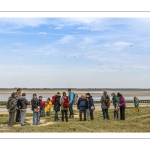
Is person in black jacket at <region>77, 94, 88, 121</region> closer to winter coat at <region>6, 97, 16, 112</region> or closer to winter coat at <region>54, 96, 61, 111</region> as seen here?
winter coat at <region>54, 96, 61, 111</region>

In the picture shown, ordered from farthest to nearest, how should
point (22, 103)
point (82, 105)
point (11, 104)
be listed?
1. point (82, 105)
2. point (22, 103)
3. point (11, 104)

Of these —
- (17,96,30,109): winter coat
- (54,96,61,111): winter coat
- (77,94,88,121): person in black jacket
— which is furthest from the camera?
(77,94,88,121): person in black jacket

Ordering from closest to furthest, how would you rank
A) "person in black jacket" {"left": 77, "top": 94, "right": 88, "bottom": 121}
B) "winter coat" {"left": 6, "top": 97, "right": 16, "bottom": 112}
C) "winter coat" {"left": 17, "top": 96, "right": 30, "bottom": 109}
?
"winter coat" {"left": 6, "top": 97, "right": 16, "bottom": 112} → "winter coat" {"left": 17, "top": 96, "right": 30, "bottom": 109} → "person in black jacket" {"left": 77, "top": 94, "right": 88, "bottom": 121}

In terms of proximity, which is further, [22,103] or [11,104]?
[22,103]

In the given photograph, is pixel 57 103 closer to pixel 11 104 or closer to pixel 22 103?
pixel 22 103

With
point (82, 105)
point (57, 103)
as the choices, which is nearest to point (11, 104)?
point (57, 103)

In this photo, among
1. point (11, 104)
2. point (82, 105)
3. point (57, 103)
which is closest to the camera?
point (11, 104)

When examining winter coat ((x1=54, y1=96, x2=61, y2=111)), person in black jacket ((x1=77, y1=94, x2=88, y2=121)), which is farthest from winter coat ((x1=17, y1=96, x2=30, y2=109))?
person in black jacket ((x1=77, y1=94, x2=88, y2=121))

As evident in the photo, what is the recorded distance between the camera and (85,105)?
1627cm

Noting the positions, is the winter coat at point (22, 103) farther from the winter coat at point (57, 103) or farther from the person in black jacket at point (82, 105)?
the person in black jacket at point (82, 105)

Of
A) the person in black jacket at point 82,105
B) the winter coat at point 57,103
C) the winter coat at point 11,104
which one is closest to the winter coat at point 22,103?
the winter coat at point 11,104
